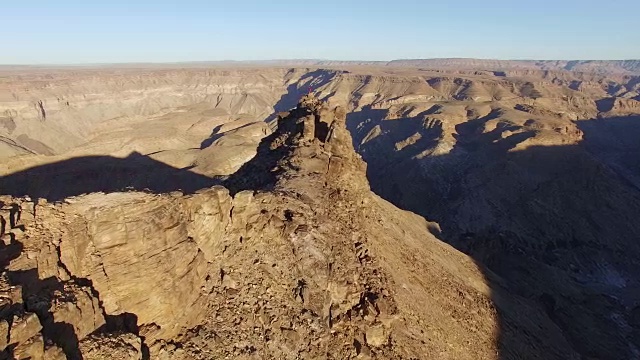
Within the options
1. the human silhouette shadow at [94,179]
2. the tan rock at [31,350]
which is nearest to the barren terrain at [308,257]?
the tan rock at [31,350]

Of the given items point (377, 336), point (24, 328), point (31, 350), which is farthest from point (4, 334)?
point (377, 336)

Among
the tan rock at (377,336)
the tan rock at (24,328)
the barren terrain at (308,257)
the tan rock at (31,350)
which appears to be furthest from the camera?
the tan rock at (377,336)

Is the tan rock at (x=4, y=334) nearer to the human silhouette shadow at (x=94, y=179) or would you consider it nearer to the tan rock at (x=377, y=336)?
the tan rock at (x=377, y=336)

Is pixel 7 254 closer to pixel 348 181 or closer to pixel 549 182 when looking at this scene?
pixel 348 181

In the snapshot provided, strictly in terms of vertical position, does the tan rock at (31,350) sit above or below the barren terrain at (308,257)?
above

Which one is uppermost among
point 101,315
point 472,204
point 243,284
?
point 101,315

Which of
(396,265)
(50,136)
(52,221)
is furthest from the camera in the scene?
(50,136)

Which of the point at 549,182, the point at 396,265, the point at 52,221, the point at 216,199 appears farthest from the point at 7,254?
the point at 549,182

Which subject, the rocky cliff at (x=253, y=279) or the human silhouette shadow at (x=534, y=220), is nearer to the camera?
the rocky cliff at (x=253, y=279)
